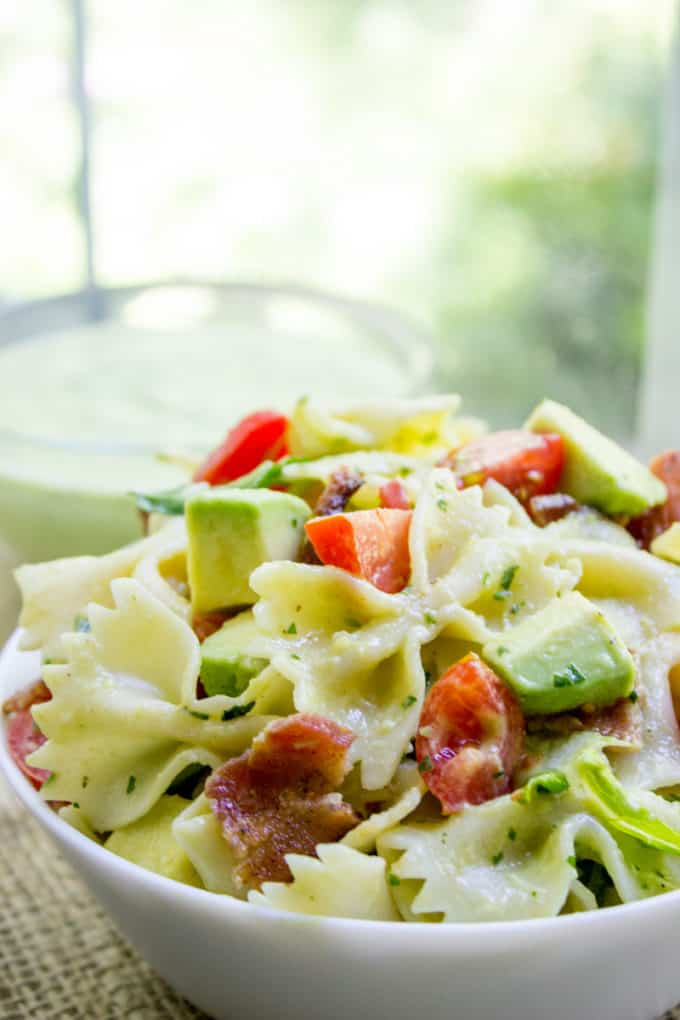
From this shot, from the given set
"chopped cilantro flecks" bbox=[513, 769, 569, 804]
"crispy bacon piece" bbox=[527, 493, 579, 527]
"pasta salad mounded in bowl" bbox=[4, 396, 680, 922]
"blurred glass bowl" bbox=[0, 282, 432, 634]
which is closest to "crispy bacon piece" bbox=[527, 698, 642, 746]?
"pasta salad mounded in bowl" bbox=[4, 396, 680, 922]

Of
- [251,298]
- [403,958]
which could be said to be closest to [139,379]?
[251,298]

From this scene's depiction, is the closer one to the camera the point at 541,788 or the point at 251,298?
the point at 541,788

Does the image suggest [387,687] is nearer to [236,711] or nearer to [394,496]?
[236,711]

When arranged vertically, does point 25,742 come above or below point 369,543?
below

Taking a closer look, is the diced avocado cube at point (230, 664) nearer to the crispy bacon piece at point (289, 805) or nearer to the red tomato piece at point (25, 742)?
the crispy bacon piece at point (289, 805)

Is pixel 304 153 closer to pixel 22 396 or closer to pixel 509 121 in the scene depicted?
pixel 509 121

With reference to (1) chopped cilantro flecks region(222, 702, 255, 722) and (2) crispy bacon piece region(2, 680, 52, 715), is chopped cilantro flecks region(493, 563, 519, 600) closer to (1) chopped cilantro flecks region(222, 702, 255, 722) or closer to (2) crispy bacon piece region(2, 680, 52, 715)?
(1) chopped cilantro flecks region(222, 702, 255, 722)

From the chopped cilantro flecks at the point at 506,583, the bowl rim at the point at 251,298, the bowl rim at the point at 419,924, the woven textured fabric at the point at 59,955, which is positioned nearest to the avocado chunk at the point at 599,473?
the chopped cilantro flecks at the point at 506,583

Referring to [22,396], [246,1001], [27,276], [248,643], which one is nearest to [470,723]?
[248,643]
